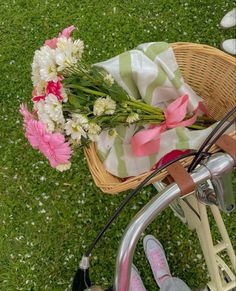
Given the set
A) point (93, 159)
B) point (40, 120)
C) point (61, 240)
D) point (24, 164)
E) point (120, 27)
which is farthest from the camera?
point (120, 27)

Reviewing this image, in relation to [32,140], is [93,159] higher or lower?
lower

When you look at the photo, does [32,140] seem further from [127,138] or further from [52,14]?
[52,14]

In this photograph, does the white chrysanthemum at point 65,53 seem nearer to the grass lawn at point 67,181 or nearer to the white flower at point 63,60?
the white flower at point 63,60

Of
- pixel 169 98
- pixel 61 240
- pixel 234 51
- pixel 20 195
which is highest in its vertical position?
pixel 169 98

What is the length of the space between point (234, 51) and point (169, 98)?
1252mm

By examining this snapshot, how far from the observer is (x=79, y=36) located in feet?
8.71

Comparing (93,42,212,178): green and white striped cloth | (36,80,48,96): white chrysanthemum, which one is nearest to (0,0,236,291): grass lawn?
(93,42,212,178): green and white striped cloth

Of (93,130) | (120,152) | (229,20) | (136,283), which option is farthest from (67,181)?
(229,20)

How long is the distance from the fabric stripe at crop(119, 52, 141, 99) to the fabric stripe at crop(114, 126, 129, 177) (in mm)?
132

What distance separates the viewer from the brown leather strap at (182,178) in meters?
0.87

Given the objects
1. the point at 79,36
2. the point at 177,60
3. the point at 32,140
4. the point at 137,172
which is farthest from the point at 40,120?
the point at 79,36

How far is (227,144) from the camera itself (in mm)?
934

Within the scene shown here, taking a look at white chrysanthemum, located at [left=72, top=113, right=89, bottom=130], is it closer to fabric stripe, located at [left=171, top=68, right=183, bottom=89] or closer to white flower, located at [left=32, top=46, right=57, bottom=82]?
white flower, located at [left=32, top=46, right=57, bottom=82]

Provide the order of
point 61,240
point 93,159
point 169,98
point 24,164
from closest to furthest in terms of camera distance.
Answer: point 93,159 < point 169,98 < point 61,240 < point 24,164
